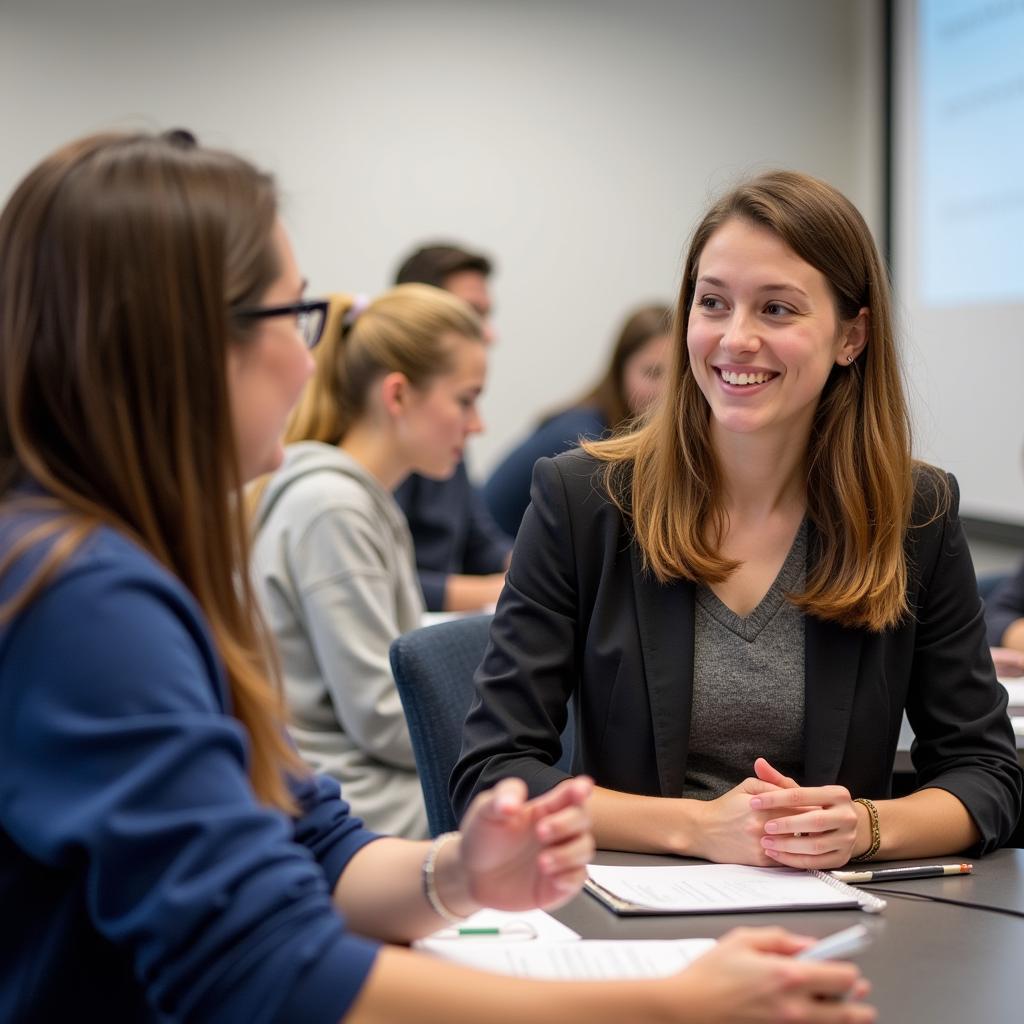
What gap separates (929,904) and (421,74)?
455 cm

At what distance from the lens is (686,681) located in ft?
5.47

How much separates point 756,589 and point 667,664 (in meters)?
0.17

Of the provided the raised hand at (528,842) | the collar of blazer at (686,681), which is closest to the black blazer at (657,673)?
the collar of blazer at (686,681)

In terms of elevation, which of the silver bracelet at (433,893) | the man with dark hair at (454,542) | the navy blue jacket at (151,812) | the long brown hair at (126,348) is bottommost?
the man with dark hair at (454,542)

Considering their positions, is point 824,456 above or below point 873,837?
above

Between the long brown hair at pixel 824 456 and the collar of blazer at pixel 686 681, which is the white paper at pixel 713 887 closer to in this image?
the collar of blazer at pixel 686 681

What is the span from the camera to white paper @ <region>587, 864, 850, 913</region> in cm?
129

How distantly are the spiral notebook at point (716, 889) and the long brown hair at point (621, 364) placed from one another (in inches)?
115

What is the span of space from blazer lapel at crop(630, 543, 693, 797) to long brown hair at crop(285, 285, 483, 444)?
1.27m

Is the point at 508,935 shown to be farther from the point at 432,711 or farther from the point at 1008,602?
the point at 1008,602

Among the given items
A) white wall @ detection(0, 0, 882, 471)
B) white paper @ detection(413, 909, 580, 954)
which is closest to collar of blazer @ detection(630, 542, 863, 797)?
white paper @ detection(413, 909, 580, 954)

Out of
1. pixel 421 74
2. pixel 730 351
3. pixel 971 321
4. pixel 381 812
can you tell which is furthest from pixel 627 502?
pixel 421 74

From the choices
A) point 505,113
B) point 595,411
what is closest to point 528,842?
point 595,411

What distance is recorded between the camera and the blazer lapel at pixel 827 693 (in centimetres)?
165
